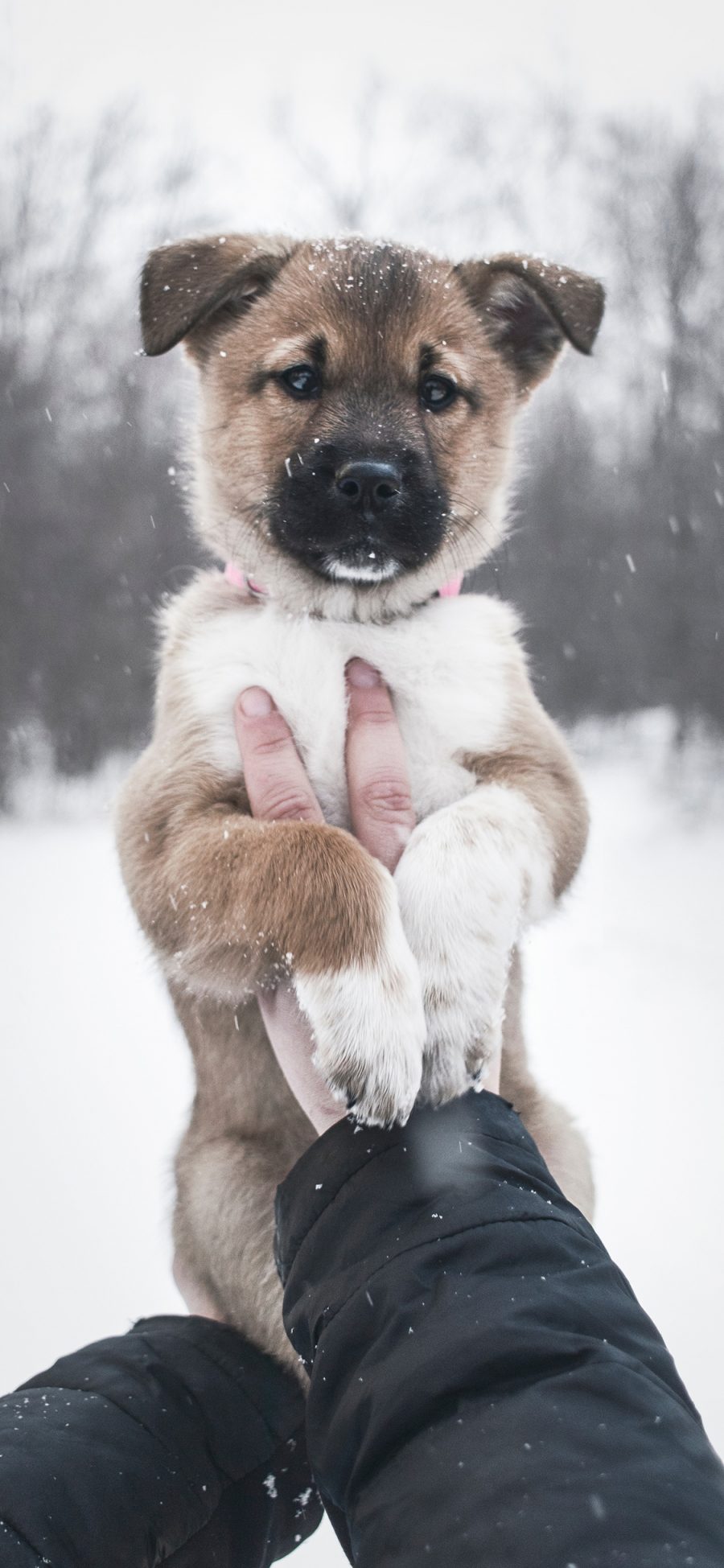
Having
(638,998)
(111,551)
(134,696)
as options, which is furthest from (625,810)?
(111,551)

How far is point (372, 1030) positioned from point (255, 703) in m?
0.93

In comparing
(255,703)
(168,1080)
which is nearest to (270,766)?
(255,703)

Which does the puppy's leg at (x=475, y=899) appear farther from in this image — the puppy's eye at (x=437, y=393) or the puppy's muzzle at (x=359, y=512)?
the puppy's eye at (x=437, y=393)

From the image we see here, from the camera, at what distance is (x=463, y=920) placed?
2135mm

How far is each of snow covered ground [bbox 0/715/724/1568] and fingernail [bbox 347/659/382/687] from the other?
0.80 meters

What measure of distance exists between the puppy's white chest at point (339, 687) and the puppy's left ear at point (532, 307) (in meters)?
0.97

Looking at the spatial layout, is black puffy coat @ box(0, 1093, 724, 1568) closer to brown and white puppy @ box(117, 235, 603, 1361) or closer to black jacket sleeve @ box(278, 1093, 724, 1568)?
black jacket sleeve @ box(278, 1093, 724, 1568)

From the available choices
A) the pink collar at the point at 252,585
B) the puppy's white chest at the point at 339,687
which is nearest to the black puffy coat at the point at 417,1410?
the puppy's white chest at the point at 339,687

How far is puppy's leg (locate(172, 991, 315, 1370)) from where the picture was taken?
2.34 metres

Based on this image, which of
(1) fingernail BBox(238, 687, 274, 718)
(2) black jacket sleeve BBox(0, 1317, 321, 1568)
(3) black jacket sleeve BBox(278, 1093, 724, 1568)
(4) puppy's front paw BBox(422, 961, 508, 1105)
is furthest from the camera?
(1) fingernail BBox(238, 687, 274, 718)

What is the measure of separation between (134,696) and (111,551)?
1722 millimetres

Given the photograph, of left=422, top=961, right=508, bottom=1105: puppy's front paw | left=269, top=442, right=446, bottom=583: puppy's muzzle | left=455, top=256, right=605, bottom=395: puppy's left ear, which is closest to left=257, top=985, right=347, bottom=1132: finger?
left=422, top=961, right=508, bottom=1105: puppy's front paw

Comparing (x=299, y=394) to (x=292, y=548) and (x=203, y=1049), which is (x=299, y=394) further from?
(x=203, y=1049)

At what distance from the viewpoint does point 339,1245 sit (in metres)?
1.58
